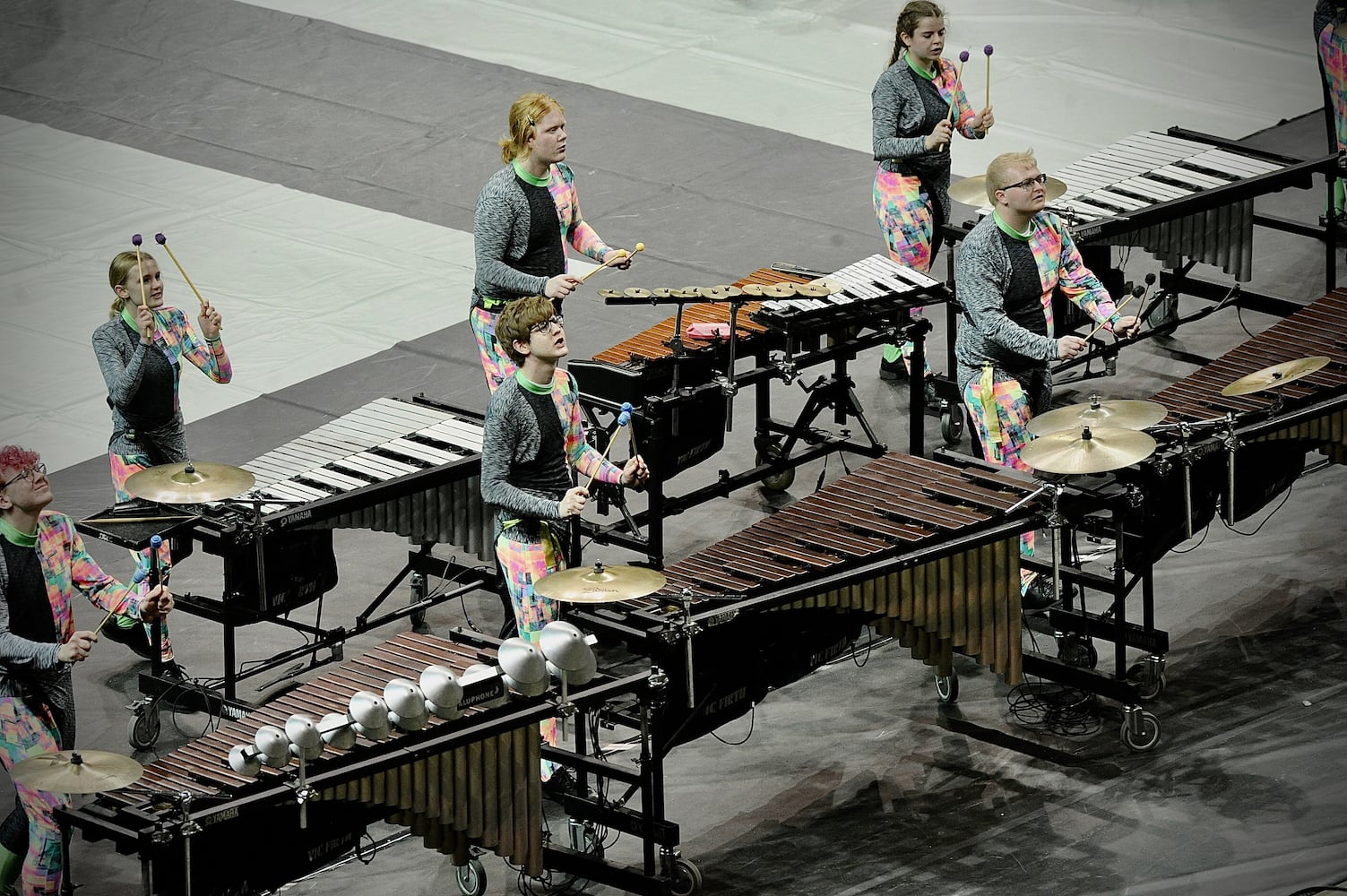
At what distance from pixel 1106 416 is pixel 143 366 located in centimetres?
373

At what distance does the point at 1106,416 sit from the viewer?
25.7 ft

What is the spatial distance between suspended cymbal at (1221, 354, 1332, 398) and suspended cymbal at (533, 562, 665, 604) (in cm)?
262

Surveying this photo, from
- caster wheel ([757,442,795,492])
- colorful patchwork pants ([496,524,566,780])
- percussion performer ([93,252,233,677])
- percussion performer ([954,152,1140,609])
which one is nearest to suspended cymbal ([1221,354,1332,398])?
percussion performer ([954,152,1140,609])

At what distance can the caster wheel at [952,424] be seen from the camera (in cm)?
1051

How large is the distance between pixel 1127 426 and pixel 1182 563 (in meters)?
1.81

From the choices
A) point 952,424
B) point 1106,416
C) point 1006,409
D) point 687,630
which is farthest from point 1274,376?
point 687,630

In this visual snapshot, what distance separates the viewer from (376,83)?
14.8 metres

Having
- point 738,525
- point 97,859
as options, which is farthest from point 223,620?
point 738,525

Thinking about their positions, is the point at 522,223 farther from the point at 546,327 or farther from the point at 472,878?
the point at 472,878

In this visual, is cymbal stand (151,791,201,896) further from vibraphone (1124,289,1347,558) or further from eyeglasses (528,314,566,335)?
vibraphone (1124,289,1347,558)

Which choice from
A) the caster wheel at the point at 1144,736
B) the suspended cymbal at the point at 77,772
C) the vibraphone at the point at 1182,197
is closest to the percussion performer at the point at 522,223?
the vibraphone at the point at 1182,197

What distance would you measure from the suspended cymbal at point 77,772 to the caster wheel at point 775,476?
4.27 metres

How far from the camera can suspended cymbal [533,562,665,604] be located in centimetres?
678

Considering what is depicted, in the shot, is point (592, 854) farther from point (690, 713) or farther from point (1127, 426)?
point (1127, 426)
